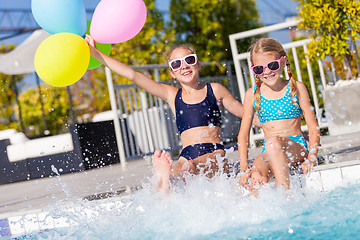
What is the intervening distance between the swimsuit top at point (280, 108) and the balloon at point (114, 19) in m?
1.12

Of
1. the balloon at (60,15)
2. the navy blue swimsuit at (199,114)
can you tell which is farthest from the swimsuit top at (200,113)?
the balloon at (60,15)

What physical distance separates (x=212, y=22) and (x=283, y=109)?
7790 millimetres

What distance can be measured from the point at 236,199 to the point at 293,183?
40 cm

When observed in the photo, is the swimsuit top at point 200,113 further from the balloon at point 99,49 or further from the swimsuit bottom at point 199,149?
the balloon at point 99,49

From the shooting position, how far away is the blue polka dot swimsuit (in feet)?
10.7

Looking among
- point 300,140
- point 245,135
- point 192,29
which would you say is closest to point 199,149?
point 245,135

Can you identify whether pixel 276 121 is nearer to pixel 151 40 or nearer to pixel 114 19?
pixel 114 19

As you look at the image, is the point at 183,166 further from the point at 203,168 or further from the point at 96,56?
the point at 96,56

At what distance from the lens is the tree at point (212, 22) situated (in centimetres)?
1077

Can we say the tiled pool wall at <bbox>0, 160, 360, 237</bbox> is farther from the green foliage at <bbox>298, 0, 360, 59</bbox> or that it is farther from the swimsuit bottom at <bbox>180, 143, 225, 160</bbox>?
the green foliage at <bbox>298, 0, 360, 59</bbox>

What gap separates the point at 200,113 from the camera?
3.61 metres

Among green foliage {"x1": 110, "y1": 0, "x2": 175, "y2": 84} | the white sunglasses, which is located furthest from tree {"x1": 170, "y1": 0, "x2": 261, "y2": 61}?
the white sunglasses

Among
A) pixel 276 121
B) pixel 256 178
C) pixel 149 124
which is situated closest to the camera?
pixel 256 178

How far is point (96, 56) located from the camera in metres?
3.44
